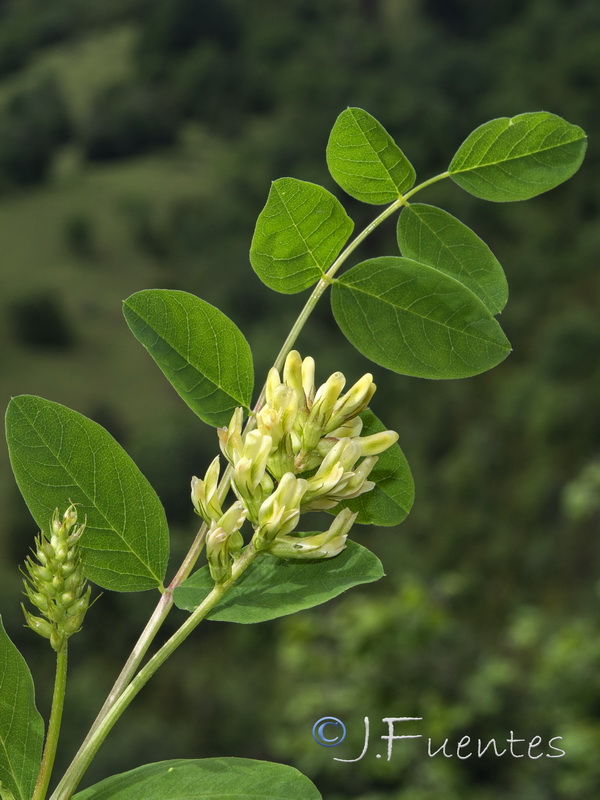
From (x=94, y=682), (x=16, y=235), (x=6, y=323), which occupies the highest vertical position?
(x=16, y=235)

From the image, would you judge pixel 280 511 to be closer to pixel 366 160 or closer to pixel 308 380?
pixel 308 380

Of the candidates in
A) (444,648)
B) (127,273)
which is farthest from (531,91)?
(444,648)

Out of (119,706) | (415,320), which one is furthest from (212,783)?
(415,320)

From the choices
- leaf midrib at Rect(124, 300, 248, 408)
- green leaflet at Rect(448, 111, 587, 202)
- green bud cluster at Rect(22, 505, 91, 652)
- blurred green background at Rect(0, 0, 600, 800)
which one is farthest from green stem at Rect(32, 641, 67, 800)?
blurred green background at Rect(0, 0, 600, 800)

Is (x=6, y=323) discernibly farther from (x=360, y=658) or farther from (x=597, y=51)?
(x=360, y=658)

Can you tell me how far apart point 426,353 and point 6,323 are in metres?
16.7

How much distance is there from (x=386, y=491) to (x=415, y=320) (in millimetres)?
56

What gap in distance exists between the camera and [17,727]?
0.24 m

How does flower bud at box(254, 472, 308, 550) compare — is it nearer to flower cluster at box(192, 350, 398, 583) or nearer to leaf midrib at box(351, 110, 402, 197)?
flower cluster at box(192, 350, 398, 583)

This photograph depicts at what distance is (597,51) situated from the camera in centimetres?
1677

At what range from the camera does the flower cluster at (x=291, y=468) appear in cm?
22

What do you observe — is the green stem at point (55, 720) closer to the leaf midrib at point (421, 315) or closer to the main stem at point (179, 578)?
the main stem at point (179, 578)

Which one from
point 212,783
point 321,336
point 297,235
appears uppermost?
point 297,235

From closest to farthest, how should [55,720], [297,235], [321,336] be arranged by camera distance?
[55,720] < [297,235] < [321,336]
